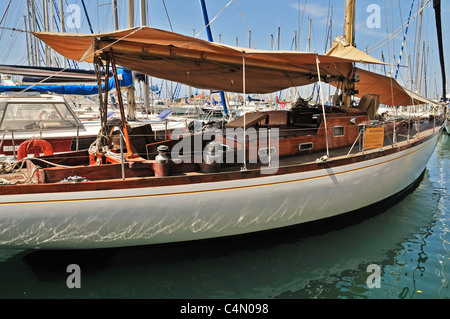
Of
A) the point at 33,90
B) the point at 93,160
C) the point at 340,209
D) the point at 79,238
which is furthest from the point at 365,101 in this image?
the point at 33,90

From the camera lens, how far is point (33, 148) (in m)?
6.23

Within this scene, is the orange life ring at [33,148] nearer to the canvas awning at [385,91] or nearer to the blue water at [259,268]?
the blue water at [259,268]

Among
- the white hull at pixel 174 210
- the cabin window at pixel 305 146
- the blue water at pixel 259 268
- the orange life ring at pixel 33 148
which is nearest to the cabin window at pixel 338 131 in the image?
the cabin window at pixel 305 146

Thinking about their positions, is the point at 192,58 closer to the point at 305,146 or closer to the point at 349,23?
the point at 305,146

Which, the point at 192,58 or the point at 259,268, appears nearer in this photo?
the point at 259,268

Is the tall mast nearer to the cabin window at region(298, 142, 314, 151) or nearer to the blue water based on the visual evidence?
the cabin window at region(298, 142, 314, 151)

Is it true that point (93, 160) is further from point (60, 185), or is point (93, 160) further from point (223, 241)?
point (223, 241)

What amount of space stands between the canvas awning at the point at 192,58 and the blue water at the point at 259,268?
328cm

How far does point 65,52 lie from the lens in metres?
5.32

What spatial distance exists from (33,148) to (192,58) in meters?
3.71

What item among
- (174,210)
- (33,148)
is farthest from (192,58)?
(33,148)

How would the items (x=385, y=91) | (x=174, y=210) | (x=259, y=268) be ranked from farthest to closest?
(x=385, y=91), (x=259, y=268), (x=174, y=210)

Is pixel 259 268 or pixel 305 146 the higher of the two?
pixel 305 146
